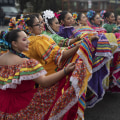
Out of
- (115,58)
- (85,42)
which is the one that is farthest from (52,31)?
(115,58)

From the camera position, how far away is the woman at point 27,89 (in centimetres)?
210

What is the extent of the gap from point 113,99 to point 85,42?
7.48ft

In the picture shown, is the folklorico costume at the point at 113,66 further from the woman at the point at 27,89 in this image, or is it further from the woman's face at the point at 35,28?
the woman at the point at 27,89

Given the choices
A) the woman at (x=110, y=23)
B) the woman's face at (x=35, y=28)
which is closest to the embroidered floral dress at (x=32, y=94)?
the woman's face at (x=35, y=28)

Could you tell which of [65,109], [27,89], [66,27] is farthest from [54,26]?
[65,109]

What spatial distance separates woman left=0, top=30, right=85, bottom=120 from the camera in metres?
2.10

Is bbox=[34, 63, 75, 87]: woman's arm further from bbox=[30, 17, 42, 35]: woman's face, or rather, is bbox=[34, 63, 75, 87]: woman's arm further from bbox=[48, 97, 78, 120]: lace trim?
bbox=[30, 17, 42, 35]: woman's face

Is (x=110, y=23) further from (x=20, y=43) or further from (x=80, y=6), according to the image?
(x=80, y=6)

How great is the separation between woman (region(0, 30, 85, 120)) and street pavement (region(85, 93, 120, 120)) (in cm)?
166

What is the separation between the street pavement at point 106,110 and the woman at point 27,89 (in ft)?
5.46

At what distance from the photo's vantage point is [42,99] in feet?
7.38

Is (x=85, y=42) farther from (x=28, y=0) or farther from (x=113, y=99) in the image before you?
(x=28, y=0)

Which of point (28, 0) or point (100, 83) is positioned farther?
point (28, 0)

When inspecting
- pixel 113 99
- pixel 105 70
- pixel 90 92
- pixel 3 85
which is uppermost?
pixel 3 85
